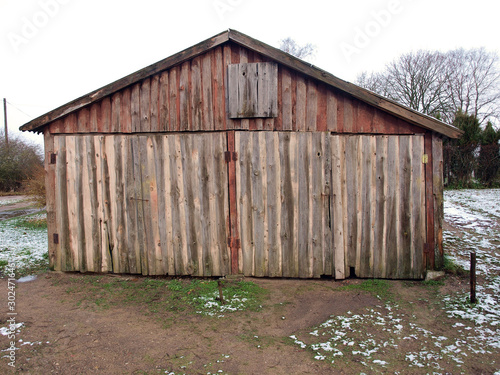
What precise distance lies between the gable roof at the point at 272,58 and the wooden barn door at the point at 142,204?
544mm

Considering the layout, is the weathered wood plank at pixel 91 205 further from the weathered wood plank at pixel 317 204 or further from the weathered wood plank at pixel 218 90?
the weathered wood plank at pixel 317 204

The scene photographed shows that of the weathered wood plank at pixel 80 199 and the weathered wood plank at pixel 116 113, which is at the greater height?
the weathered wood plank at pixel 116 113

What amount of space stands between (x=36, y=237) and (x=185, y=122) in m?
6.50

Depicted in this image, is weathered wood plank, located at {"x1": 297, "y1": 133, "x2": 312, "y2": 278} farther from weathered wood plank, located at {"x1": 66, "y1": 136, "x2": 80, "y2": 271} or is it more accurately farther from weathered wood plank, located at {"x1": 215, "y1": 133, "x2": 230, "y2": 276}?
weathered wood plank, located at {"x1": 66, "y1": 136, "x2": 80, "y2": 271}

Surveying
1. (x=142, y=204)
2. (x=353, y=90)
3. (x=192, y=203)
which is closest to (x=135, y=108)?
(x=142, y=204)

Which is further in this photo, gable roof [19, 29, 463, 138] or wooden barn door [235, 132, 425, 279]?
wooden barn door [235, 132, 425, 279]

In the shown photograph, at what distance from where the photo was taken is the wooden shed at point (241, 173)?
5625 millimetres

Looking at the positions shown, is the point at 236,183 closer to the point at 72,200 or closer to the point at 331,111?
the point at 331,111

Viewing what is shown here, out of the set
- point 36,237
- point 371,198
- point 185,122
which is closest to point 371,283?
Result: point 371,198

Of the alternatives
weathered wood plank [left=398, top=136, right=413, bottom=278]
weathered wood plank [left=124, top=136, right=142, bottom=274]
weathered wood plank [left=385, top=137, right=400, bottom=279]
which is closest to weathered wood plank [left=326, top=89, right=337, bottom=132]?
weathered wood plank [left=385, top=137, right=400, bottom=279]

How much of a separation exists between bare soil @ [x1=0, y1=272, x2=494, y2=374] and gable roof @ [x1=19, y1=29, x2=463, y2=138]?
2.66 m

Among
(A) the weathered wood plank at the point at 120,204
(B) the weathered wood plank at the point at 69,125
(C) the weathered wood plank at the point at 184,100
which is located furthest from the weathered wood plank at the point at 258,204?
(B) the weathered wood plank at the point at 69,125

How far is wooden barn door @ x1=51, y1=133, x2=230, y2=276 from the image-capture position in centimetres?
590

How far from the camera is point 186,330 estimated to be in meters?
4.22
